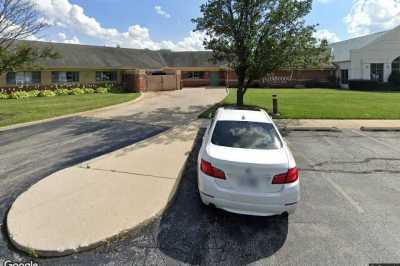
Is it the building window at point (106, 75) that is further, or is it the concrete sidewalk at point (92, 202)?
the building window at point (106, 75)

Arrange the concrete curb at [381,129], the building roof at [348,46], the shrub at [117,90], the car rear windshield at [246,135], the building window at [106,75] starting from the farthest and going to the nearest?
the building roof at [348,46] < the building window at [106,75] < the shrub at [117,90] < the concrete curb at [381,129] < the car rear windshield at [246,135]

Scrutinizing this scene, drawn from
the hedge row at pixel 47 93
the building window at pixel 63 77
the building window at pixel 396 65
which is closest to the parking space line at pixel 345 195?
the hedge row at pixel 47 93

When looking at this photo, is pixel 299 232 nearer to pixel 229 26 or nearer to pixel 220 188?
pixel 220 188

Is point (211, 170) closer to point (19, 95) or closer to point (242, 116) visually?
point (242, 116)

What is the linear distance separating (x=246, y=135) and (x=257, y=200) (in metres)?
1.43

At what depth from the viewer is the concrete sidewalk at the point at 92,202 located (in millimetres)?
3947

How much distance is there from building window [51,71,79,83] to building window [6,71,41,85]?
137 cm

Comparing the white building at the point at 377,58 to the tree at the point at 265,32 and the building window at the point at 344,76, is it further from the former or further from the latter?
the tree at the point at 265,32

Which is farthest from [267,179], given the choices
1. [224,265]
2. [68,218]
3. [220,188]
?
[68,218]

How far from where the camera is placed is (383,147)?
9539 millimetres

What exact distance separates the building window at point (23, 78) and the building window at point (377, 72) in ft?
123

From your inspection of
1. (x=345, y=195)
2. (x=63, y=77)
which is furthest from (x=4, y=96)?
(x=345, y=195)

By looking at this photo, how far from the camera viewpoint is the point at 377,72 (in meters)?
36.1

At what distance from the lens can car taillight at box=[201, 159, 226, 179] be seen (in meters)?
4.36
